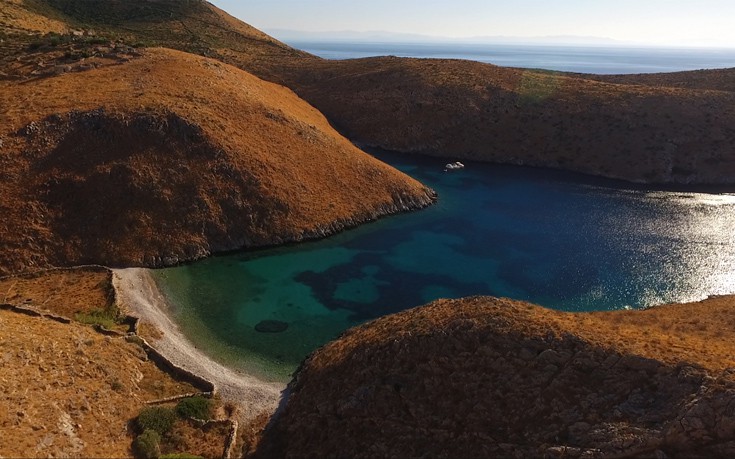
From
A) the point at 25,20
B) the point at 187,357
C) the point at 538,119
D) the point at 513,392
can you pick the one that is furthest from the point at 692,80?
the point at 25,20

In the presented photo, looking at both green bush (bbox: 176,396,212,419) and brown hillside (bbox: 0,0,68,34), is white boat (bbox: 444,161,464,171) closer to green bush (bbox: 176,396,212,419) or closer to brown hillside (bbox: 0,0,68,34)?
green bush (bbox: 176,396,212,419)

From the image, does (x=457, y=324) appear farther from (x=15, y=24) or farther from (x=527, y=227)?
(x=15, y=24)

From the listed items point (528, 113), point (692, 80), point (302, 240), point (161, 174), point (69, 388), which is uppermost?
point (692, 80)

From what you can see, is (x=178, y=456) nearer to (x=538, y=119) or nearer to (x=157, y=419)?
(x=157, y=419)

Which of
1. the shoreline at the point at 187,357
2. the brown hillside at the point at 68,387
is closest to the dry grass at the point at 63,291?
the brown hillside at the point at 68,387

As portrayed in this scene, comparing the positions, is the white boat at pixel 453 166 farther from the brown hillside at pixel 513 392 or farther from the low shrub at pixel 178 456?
the low shrub at pixel 178 456

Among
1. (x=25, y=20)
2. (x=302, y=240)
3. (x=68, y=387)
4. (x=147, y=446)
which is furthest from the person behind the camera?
(x=25, y=20)

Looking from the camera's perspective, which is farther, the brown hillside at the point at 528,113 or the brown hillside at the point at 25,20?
the brown hillside at the point at 25,20

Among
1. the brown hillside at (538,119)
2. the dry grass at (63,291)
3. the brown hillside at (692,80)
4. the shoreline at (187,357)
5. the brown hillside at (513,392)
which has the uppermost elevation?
the brown hillside at (692,80)
